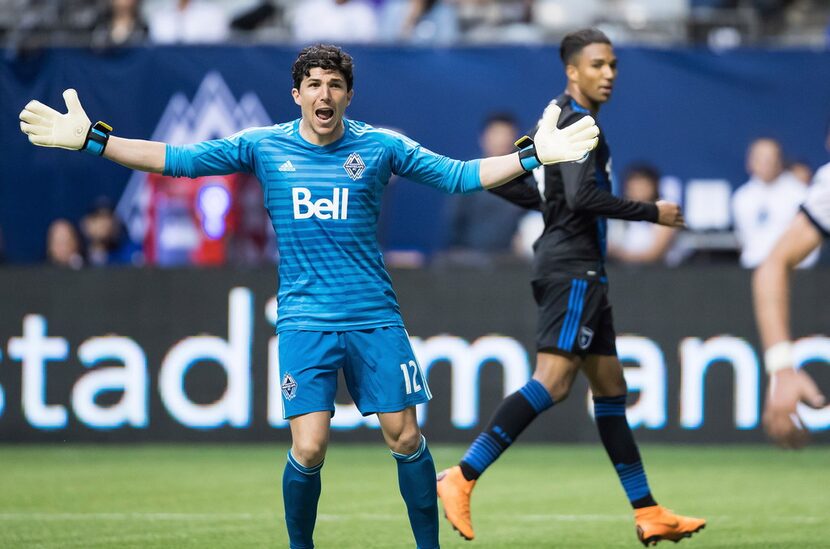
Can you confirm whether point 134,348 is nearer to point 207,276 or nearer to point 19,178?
point 207,276

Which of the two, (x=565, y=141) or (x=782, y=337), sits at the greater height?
(x=565, y=141)

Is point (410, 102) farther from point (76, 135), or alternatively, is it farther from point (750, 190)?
point (76, 135)

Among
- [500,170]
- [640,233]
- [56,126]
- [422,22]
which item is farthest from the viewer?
[422,22]

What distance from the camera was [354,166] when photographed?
18.3ft

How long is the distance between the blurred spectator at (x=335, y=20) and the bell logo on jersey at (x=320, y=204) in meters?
8.04

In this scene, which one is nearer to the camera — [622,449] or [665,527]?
[665,527]

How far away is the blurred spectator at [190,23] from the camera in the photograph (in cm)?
1399

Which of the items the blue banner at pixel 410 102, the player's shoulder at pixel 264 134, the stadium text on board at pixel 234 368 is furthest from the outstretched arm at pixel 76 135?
the blue banner at pixel 410 102

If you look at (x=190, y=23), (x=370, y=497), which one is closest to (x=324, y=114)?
(x=370, y=497)

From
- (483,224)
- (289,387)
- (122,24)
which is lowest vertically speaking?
(289,387)

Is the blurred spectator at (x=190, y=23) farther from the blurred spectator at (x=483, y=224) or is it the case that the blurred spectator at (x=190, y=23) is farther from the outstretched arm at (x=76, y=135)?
the outstretched arm at (x=76, y=135)

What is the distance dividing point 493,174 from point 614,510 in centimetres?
309

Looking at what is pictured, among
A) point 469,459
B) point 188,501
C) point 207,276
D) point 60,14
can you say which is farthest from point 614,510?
point 60,14

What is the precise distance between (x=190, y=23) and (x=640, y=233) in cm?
520
